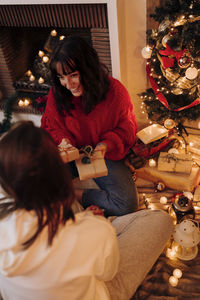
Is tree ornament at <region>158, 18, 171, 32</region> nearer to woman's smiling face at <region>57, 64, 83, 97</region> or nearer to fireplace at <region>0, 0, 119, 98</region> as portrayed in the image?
fireplace at <region>0, 0, 119, 98</region>

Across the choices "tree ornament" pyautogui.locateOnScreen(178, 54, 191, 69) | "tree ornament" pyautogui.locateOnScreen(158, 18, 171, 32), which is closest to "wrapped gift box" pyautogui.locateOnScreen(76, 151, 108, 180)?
"tree ornament" pyautogui.locateOnScreen(178, 54, 191, 69)

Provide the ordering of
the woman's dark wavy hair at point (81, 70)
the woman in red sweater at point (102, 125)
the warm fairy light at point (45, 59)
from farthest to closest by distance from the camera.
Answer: the warm fairy light at point (45, 59), the woman in red sweater at point (102, 125), the woman's dark wavy hair at point (81, 70)

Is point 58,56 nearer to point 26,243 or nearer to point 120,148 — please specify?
point 120,148

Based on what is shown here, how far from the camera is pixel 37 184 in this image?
643mm

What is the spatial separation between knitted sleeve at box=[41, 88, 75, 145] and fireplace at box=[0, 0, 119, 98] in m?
0.56

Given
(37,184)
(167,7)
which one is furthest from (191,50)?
(37,184)

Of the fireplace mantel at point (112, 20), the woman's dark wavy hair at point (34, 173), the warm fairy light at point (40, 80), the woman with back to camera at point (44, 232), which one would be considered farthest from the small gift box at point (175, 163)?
the warm fairy light at point (40, 80)

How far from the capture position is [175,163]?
1.69 metres

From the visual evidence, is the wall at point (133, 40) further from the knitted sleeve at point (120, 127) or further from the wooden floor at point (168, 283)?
the wooden floor at point (168, 283)

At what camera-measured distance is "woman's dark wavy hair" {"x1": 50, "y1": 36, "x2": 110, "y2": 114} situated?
1.22 m

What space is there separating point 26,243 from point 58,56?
0.87m

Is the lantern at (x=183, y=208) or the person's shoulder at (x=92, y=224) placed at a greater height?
the person's shoulder at (x=92, y=224)

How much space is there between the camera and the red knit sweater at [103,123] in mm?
1515

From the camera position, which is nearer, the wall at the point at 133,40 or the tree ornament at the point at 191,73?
the tree ornament at the point at 191,73
